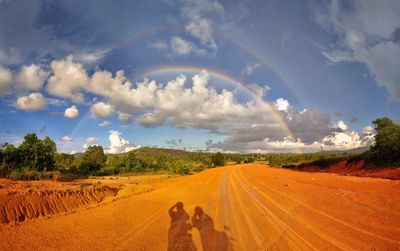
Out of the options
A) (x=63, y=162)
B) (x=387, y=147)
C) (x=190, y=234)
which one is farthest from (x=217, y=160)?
(x=190, y=234)

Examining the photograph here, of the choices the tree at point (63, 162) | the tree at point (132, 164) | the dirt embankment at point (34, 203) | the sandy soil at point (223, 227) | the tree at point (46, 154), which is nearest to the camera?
the sandy soil at point (223, 227)

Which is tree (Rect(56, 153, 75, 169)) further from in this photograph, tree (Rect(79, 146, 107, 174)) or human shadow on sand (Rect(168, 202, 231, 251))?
human shadow on sand (Rect(168, 202, 231, 251))

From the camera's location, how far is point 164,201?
58.8ft

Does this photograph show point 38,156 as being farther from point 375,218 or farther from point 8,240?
point 375,218

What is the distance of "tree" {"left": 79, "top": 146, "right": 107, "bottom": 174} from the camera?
252 feet

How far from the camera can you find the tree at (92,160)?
7670 cm

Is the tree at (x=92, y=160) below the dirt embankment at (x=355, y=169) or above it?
above

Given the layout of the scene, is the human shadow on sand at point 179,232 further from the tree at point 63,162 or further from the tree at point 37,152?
the tree at point 63,162

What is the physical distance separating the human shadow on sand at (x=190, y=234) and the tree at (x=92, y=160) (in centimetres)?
6530

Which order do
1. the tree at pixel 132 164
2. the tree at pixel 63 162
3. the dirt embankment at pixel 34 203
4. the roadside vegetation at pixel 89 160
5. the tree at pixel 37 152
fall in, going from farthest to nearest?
the tree at pixel 132 164 < the tree at pixel 63 162 < the tree at pixel 37 152 < the roadside vegetation at pixel 89 160 < the dirt embankment at pixel 34 203

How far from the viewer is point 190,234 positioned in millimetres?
9977

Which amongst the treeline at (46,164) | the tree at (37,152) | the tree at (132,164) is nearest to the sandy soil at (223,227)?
the treeline at (46,164)

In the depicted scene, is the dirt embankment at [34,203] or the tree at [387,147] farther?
the tree at [387,147]

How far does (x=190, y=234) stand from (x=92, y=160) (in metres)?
81.0
